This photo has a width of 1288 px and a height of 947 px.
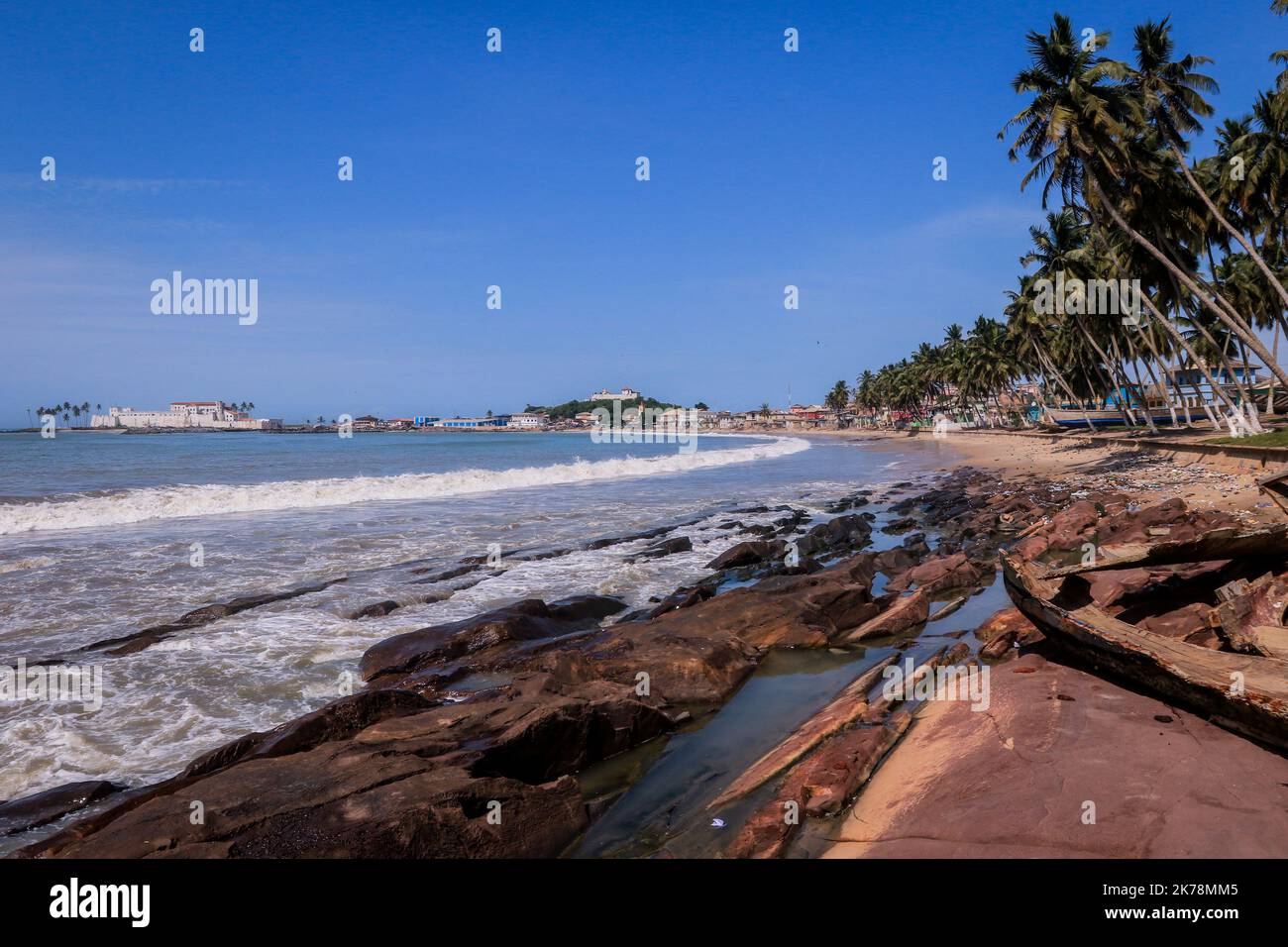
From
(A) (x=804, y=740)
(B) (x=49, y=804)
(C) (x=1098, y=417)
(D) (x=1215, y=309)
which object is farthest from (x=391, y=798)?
(C) (x=1098, y=417)

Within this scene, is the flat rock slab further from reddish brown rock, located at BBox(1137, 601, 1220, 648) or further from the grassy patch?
the grassy patch

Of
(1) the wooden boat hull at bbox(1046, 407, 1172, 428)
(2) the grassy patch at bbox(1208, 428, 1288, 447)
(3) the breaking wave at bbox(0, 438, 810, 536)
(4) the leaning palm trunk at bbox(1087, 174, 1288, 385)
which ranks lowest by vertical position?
(3) the breaking wave at bbox(0, 438, 810, 536)

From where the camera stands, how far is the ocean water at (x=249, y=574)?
291 inches

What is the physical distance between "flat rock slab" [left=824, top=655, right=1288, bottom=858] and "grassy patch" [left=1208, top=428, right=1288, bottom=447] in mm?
23302

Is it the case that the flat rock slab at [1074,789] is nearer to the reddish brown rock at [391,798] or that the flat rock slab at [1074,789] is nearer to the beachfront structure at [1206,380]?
the reddish brown rock at [391,798]

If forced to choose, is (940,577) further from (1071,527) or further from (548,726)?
(548,726)

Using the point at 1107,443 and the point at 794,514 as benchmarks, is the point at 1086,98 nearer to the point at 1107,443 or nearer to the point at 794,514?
the point at 794,514

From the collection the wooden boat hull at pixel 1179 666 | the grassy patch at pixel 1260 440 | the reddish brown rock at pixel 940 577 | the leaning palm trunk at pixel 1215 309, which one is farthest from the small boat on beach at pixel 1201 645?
the leaning palm trunk at pixel 1215 309

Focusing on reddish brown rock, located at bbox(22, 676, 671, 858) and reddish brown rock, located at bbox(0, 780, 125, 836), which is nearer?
reddish brown rock, located at bbox(22, 676, 671, 858)

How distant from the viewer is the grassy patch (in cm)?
2314

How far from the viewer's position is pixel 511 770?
5715 mm

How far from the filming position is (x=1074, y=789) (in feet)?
15.1

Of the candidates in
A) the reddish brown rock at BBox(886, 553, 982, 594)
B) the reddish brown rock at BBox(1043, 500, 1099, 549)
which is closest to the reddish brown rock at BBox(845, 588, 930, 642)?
the reddish brown rock at BBox(886, 553, 982, 594)
